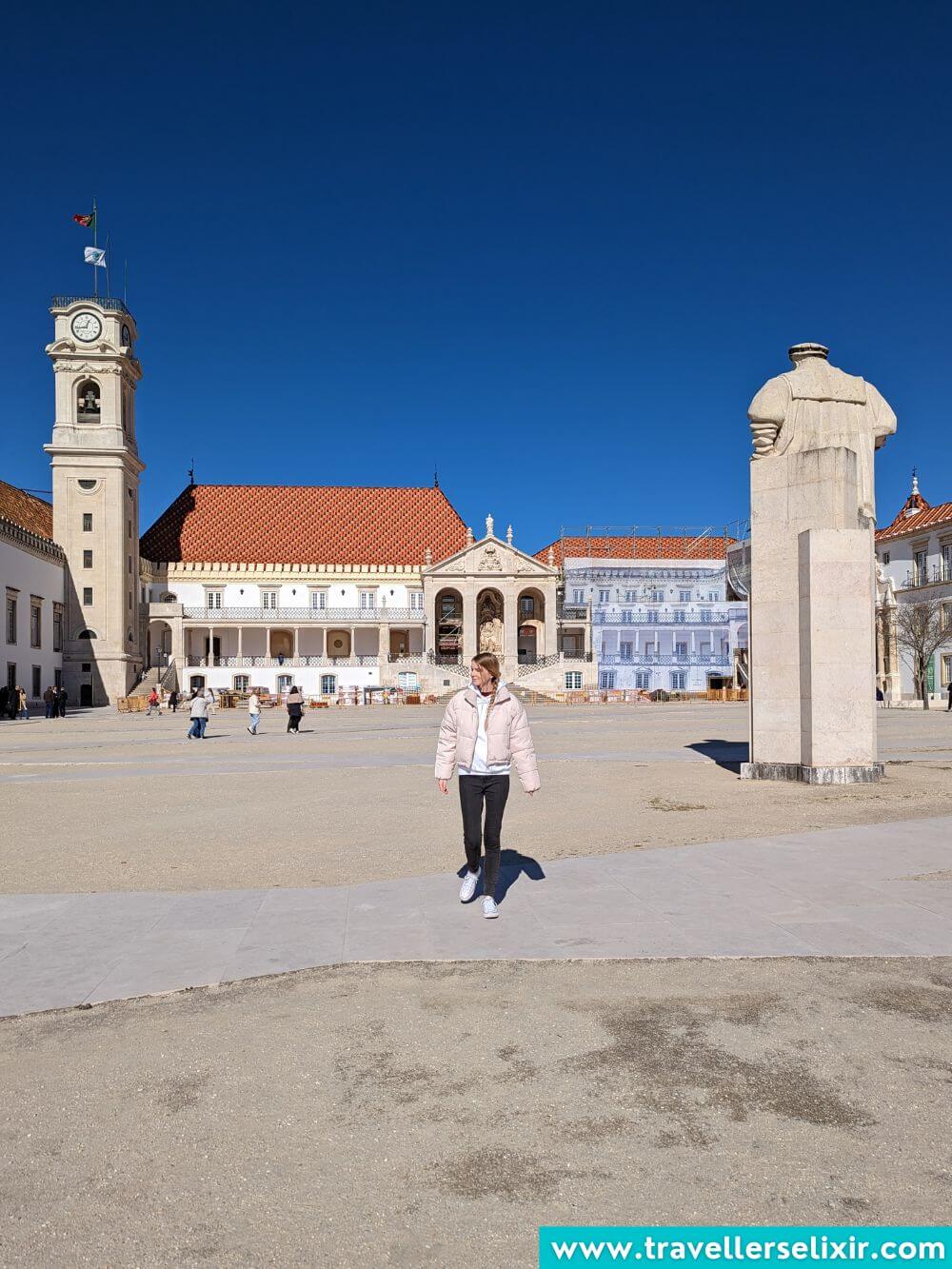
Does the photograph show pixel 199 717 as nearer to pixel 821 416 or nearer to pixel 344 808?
pixel 344 808

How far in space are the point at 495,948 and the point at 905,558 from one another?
58220 mm

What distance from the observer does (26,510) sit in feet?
208

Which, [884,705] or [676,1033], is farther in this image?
[884,705]

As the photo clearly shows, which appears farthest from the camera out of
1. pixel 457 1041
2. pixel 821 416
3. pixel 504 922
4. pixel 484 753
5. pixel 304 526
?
pixel 304 526

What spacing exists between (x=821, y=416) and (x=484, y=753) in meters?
9.72

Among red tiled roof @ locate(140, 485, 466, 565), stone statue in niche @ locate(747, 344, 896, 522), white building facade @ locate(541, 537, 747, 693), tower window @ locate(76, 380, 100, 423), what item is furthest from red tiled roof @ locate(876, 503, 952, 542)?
tower window @ locate(76, 380, 100, 423)

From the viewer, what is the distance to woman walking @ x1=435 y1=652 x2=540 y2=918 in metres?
6.31

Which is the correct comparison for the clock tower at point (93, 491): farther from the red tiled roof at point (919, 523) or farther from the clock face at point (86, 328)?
the red tiled roof at point (919, 523)

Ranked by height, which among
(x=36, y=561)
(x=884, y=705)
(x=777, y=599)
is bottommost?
(x=884, y=705)

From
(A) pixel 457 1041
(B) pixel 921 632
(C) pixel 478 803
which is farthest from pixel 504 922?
(B) pixel 921 632

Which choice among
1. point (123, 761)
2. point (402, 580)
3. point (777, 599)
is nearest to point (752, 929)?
point (777, 599)

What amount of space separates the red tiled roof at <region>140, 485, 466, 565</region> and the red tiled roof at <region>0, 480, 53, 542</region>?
6901mm

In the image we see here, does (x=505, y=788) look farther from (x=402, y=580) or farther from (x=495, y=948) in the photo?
(x=402, y=580)

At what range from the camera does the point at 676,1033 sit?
3.91 meters
